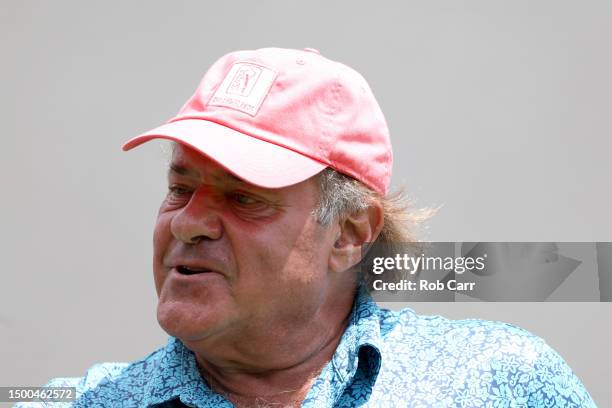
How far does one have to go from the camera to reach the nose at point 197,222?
1.26 metres

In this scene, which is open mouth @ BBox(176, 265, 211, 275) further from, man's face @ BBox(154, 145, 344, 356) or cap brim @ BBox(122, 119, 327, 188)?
cap brim @ BBox(122, 119, 327, 188)

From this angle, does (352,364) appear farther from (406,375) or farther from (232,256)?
(232,256)

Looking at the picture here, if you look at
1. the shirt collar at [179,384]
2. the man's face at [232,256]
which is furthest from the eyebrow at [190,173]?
the shirt collar at [179,384]

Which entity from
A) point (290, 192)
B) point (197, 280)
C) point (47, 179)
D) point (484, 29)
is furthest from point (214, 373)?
point (484, 29)

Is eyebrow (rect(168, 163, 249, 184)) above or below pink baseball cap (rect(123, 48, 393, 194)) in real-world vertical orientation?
below

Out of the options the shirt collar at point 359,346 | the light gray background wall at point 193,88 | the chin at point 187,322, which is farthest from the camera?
the light gray background wall at point 193,88

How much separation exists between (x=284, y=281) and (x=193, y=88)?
1.00m

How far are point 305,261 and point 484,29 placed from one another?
1067mm

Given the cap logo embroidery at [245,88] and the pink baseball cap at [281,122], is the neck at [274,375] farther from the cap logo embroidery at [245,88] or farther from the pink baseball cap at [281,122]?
the cap logo embroidery at [245,88]

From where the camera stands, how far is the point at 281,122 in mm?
1320

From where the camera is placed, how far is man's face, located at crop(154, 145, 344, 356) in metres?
1.25

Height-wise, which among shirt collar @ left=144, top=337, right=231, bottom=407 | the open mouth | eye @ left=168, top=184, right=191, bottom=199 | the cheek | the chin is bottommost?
shirt collar @ left=144, top=337, right=231, bottom=407

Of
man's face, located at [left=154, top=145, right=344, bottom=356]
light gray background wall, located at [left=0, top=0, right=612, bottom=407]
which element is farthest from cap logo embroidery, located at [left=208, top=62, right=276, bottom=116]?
light gray background wall, located at [left=0, top=0, right=612, bottom=407]

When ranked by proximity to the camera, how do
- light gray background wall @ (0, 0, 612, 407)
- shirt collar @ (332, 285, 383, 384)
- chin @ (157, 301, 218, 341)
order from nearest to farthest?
chin @ (157, 301, 218, 341)
shirt collar @ (332, 285, 383, 384)
light gray background wall @ (0, 0, 612, 407)
